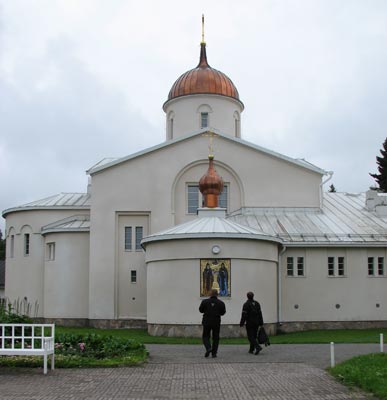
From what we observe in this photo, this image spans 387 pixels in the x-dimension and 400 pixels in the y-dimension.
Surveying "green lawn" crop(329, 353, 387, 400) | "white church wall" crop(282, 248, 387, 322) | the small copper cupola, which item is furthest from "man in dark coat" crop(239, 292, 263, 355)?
"white church wall" crop(282, 248, 387, 322)

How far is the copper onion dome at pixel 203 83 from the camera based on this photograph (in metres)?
39.4

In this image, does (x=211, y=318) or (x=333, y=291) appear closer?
(x=211, y=318)

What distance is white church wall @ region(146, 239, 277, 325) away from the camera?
26.0m

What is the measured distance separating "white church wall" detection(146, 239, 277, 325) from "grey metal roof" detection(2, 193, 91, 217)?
36.0 feet

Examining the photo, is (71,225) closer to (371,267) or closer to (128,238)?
(128,238)

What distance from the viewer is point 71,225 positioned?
35.2 m

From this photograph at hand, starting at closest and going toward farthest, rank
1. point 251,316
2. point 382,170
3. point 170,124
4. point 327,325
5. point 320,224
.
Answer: point 251,316
point 327,325
point 320,224
point 170,124
point 382,170

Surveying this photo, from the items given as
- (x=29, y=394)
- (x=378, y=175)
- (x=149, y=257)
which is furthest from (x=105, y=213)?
(x=378, y=175)

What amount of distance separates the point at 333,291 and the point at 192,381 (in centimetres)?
1927

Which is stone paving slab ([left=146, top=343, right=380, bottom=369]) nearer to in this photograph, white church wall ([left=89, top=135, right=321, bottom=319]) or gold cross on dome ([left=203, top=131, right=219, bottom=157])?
white church wall ([left=89, top=135, right=321, bottom=319])

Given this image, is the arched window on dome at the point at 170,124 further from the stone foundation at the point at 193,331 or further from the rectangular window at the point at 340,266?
the stone foundation at the point at 193,331

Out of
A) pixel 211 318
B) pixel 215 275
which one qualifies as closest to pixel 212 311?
pixel 211 318

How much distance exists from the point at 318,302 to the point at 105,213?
11381 millimetres

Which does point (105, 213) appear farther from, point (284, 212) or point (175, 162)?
point (284, 212)
